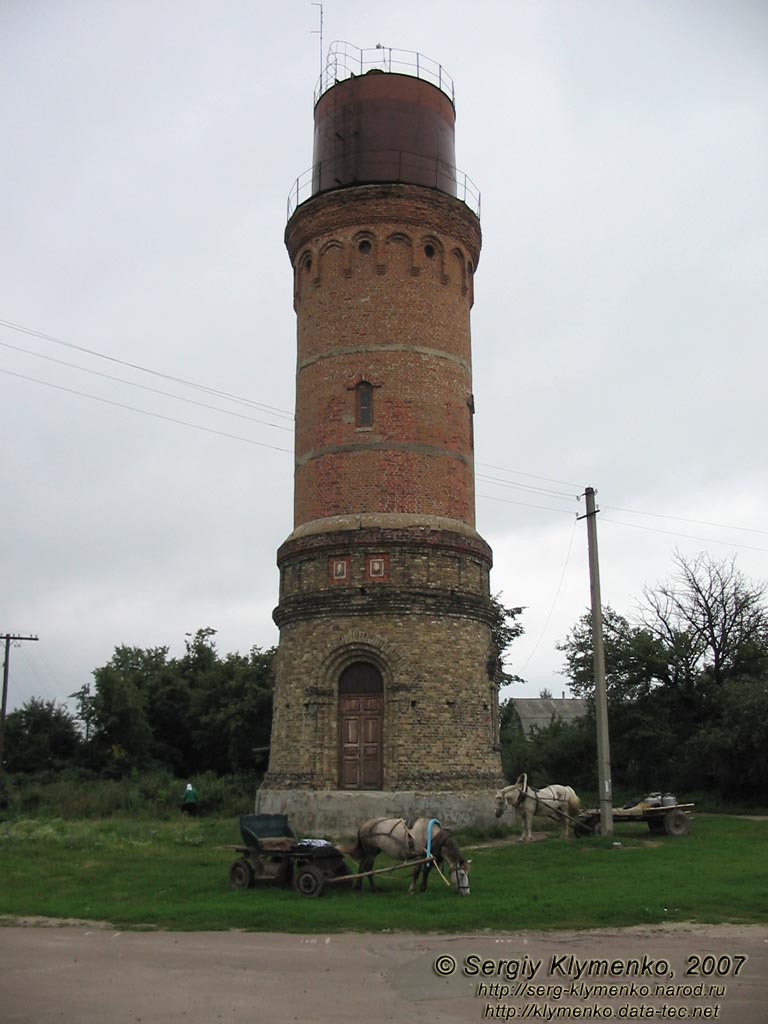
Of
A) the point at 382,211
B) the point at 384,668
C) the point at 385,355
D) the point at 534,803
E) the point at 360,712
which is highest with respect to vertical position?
the point at 382,211

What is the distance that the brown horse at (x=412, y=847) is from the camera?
12.5m

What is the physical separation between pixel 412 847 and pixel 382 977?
4.64m

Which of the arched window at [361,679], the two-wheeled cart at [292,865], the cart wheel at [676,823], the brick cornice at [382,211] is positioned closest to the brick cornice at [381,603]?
the arched window at [361,679]

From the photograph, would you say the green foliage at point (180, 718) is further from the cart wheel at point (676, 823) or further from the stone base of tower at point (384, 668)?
the cart wheel at point (676, 823)

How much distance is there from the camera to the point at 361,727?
20.2m

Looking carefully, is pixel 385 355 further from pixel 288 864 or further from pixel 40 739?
pixel 40 739

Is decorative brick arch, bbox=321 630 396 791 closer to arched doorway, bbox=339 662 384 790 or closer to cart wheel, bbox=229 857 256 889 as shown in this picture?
arched doorway, bbox=339 662 384 790

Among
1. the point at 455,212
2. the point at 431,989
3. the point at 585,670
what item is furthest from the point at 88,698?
the point at 431,989

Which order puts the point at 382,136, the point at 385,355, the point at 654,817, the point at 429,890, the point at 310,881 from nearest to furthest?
the point at 310,881 → the point at 429,890 → the point at 654,817 → the point at 385,355 → the point at 382,136

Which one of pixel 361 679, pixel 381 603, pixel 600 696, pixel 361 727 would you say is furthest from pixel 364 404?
pixel 600 696

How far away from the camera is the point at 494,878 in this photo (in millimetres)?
13898

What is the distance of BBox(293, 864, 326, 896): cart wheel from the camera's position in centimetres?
1286

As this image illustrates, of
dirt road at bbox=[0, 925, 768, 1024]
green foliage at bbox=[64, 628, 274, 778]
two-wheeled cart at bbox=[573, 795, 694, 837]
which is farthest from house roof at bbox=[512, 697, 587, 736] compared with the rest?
dirt road at bbox=[0, 925, 768, 1024]

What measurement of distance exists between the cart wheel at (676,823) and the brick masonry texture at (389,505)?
12.1 ft
